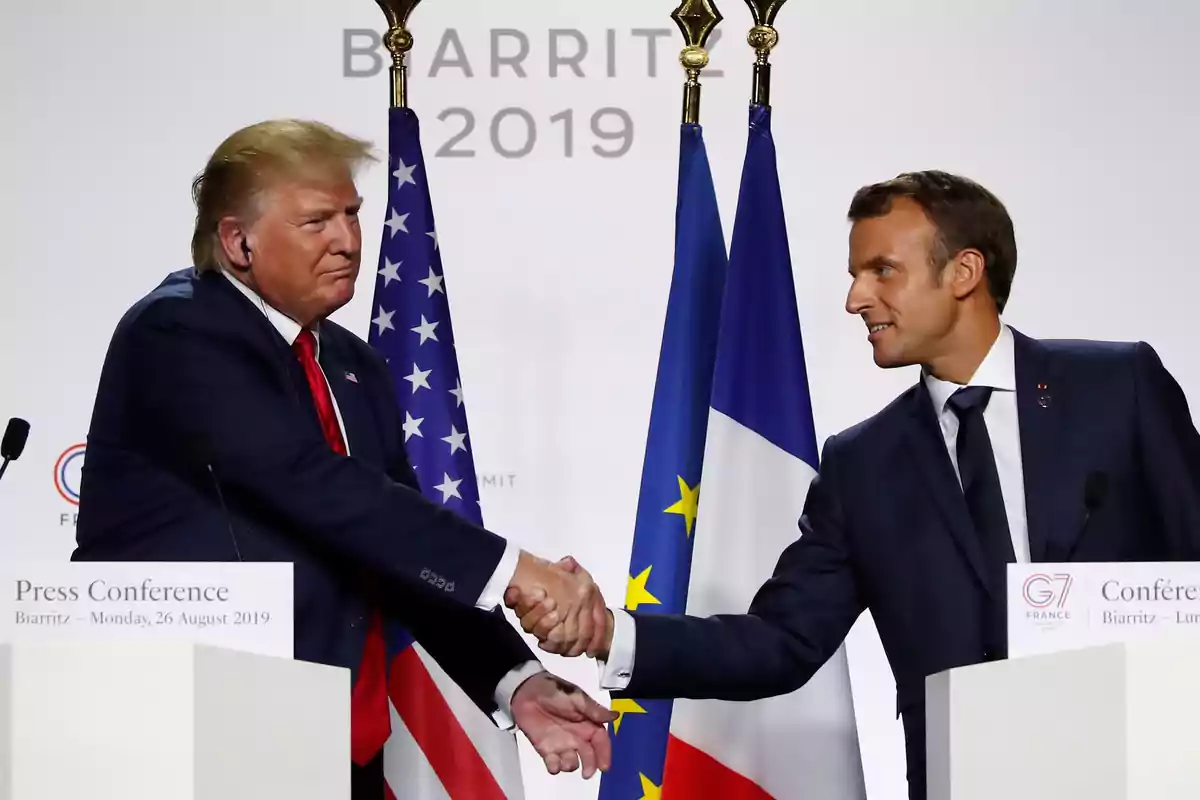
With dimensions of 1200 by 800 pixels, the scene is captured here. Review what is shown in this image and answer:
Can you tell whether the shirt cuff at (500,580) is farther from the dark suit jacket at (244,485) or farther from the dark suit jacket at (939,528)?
the dark suit jacket at (939,528)

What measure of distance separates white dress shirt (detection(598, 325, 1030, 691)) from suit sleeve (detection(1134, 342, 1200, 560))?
0.94 feet

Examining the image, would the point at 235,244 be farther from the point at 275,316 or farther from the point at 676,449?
the point at 676,449

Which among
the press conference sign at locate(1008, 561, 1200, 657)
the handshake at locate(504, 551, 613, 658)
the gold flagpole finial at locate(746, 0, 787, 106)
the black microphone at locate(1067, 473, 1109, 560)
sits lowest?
the handshake at locate(504, 551, 613, 658)

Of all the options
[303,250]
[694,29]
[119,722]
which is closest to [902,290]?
[694,29]

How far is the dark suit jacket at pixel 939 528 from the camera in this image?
11.7 ft

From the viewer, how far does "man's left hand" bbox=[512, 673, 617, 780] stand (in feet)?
12.3

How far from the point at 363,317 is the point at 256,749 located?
2.63 metres

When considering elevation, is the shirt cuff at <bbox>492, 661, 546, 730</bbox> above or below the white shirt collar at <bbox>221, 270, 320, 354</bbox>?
below

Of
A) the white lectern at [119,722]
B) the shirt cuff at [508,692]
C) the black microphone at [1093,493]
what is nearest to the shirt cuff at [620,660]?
the shirt cuff at [508,692]

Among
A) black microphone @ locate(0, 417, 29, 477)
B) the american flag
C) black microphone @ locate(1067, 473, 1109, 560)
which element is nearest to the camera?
black microphone @ locate(1067, 473, 1109, 560)

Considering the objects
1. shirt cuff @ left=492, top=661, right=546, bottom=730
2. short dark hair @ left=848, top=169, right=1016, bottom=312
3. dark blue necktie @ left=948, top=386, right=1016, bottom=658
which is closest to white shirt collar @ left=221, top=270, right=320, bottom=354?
shirt cuff @ left=492, top=661, right=546, bottom=730

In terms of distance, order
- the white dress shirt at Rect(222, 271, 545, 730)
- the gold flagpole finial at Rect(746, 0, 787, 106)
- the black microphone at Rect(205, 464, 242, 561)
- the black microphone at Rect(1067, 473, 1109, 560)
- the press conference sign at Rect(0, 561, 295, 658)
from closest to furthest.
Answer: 1. the press conference sign at Rect(0, 561, 295, 658)
2. the black microphone at Rect(1067, 473, 1109, 560)
3. the black microphone at Rect(205, 464, 242, 561)
4. the white dress shirt at Rect(222, 271, 545, 730)
5. the gold flagpole finial at Rect(746, 0, 787, 106)

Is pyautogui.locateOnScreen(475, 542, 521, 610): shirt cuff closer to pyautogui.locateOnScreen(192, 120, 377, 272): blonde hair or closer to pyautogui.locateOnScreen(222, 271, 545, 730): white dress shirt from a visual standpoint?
pyautogui.locateOnScreen(222, 271, 545, 730): white dress shirt

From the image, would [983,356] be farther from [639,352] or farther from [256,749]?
[256,749]
